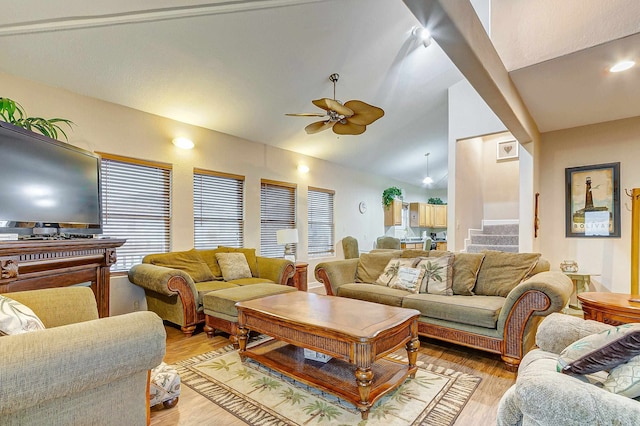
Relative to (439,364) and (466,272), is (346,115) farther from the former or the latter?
(439,364)

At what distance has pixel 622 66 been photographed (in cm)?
251

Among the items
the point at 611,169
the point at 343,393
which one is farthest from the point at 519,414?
the point at 611,169

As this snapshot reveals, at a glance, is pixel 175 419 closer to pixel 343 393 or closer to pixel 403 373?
pixel 343 393

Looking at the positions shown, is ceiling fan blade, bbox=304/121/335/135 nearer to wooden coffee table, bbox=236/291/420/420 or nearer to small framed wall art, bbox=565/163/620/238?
wooden coffee table, bbox=236/291/420/420

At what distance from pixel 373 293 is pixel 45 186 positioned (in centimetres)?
302

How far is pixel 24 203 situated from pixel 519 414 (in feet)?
9.79

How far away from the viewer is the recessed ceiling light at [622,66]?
2471 mm

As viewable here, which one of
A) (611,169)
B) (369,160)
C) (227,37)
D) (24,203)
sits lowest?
(24,203)

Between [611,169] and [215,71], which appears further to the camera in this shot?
[611,169]

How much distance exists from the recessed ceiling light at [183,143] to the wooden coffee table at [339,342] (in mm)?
2567

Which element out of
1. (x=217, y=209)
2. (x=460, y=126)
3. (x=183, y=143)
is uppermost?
(x=460, y=126)

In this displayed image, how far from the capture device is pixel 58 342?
98 cm

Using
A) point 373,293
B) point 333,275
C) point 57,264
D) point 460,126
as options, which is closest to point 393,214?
point 460,126

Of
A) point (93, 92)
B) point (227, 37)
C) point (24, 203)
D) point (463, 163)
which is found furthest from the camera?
point (463, 163)
